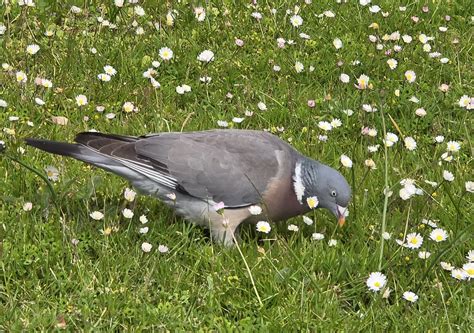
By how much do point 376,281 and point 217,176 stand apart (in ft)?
3.50

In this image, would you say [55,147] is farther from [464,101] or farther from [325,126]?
[464,101]

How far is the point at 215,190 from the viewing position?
16.3 ft

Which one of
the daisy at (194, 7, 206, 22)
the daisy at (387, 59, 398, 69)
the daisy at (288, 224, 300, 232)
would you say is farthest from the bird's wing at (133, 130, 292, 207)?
the daisy at (194, 7, 206, 22)

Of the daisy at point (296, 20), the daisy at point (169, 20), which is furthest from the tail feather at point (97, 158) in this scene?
the daisy at point (296, 20)

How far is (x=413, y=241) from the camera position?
4762 millimetres

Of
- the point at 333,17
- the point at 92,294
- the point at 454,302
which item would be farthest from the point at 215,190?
the point at 333,17

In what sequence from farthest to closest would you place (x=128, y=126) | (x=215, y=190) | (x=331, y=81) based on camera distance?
(x=331, y=81), (x=128, y=126), (x=215, y=190)

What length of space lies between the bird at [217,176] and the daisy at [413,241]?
0.38 meters

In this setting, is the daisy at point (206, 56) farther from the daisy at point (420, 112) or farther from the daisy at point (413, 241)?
the daisy at point (413, 241)

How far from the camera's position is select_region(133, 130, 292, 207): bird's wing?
496 cm

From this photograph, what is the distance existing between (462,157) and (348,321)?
2.24 meters

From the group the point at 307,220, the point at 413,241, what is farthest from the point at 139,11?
the point at 413,241

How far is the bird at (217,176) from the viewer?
16.3 feet

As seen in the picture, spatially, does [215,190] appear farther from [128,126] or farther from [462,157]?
[462,157]
